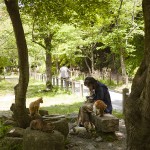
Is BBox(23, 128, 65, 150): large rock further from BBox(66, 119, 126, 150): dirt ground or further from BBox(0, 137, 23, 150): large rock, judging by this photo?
BBox(66, 119, 126, 150): dirt ground

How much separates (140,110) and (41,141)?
2.17 metres

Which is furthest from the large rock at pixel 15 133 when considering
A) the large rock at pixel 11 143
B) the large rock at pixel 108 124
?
the large rock at pixel 108 124

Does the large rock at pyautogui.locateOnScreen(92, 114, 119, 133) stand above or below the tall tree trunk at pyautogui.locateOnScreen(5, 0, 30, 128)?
below

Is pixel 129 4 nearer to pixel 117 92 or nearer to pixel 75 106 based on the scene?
pixel 117 92

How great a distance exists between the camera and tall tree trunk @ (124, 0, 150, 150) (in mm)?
5684

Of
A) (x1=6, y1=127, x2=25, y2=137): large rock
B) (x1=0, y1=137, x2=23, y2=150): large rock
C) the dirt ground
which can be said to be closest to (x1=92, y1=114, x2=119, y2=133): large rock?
the dirt ground

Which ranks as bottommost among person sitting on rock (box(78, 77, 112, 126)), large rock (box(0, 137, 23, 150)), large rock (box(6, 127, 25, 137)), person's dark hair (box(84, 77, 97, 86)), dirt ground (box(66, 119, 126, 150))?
dirt ground (box(66, 119, 126, 150))

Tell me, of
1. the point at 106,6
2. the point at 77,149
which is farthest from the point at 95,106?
the point at 106,6

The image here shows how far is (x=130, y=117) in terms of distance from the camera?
607 centimetres

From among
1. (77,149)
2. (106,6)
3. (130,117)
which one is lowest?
(77,149)

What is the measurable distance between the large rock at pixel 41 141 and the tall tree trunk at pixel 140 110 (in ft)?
5.07

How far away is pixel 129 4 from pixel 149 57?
596 inches

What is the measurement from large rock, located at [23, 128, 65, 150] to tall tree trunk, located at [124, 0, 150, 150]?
1.55 meters

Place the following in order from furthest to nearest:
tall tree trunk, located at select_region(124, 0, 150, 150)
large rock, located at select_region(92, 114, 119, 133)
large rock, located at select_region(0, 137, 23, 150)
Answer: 1. large rock, located at select_region(92, 114, 119, 133)
2. large rock, located at select_region(0, 137, 23, 150)
3. tall tree trunk, located at select_region(124, 0, 150, 150)
